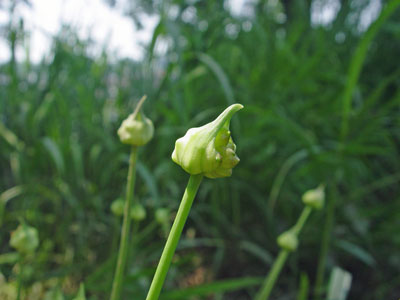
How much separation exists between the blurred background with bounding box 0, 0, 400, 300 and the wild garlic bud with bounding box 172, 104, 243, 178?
51 cm

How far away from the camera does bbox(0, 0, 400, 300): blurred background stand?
0.82 metres

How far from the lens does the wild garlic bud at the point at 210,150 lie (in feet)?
0.62

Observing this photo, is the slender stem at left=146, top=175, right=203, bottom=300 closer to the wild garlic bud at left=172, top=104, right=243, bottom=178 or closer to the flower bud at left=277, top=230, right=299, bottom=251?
the wild garlic bud at left=172, top=104, right=243, bottom=178

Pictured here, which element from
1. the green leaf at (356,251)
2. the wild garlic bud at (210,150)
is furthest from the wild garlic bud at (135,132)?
the green leaf at (356,251)

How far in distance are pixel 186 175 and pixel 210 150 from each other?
82 centimetres

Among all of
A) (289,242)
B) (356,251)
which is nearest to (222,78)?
(289,242)

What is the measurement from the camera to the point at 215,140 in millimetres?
197

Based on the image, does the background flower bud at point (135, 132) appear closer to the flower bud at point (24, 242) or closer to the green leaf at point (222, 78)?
the flower bud at point (24, 242)

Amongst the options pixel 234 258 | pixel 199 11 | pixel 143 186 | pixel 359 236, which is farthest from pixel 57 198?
pixel 359 236

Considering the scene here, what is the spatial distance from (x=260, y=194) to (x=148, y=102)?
1.23 feet

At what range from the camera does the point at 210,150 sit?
19 cm

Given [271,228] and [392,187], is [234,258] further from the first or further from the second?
[392,187]

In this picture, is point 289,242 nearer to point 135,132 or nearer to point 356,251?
point 135,132

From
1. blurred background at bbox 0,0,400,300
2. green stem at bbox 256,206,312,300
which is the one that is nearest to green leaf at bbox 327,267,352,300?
green stem at bbox 256,206,312,300
